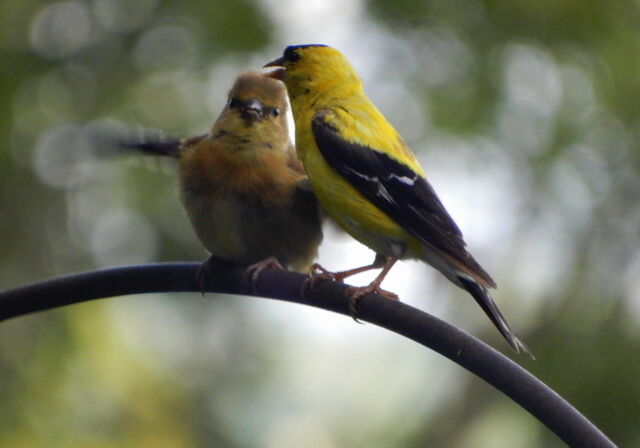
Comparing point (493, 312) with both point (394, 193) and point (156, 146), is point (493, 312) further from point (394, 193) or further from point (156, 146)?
point (156, 146)

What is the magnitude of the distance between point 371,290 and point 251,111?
1.22 metres

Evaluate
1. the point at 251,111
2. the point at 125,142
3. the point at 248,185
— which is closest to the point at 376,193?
the point at 248,185

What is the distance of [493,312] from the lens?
3.11 meters

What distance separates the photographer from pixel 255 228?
3.91 metres

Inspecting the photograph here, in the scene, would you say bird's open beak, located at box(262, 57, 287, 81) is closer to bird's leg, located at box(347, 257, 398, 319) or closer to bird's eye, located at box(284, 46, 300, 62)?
bird's eye, located at box(284, 46, 300, 62)

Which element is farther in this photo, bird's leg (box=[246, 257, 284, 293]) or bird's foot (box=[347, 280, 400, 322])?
bird's leg (box=[246, 257, 284, 293])

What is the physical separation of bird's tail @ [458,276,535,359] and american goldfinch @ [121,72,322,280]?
840 mm

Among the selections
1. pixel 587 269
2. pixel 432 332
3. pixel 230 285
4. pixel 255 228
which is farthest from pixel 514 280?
pixel 432 332

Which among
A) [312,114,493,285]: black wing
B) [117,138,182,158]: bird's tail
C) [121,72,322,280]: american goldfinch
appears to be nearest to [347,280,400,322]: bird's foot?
[312,114,493,285]: black wing

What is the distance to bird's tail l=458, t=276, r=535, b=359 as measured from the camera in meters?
2.93

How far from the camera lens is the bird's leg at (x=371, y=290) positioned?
2.90 metres

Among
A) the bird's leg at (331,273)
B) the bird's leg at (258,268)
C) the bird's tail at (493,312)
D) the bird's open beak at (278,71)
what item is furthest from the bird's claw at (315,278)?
the bird's open beak at (278,71)

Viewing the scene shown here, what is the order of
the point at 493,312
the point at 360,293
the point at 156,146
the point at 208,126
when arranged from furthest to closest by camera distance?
the point at 208,126 → the point at 156,146 → the point at 493,312 → the point at 360,293

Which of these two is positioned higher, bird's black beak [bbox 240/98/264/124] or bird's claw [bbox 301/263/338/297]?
bird's black beak [bbox 240/98/264/124]
